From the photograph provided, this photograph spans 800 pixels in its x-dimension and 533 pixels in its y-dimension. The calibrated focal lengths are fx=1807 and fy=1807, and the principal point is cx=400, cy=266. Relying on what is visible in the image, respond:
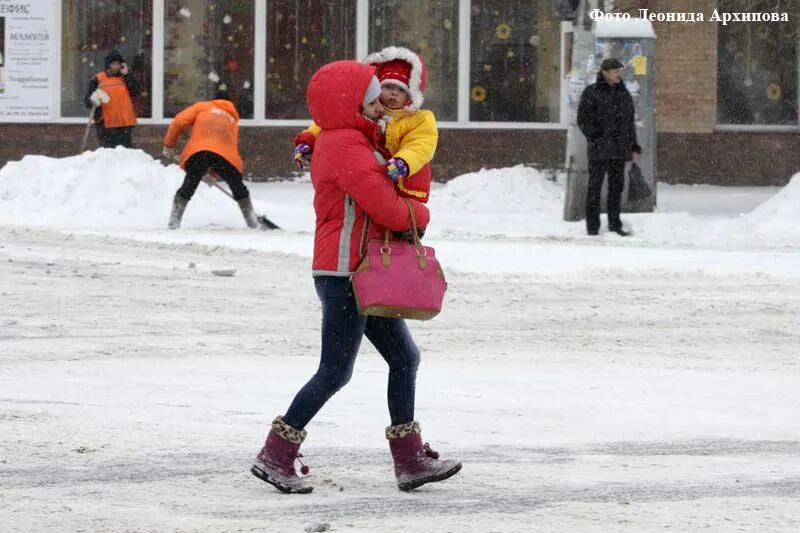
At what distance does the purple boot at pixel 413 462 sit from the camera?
636 cm

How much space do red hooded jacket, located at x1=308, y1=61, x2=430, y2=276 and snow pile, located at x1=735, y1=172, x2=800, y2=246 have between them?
34.3 ft

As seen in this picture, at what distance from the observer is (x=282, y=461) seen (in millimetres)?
6316

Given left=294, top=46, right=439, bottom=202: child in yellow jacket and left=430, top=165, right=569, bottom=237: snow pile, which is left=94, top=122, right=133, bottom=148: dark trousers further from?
left=294, top=46, right=439, bottom=202: child in yellow jacket

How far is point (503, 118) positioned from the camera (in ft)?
78.4

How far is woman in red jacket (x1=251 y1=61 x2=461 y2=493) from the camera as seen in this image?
6.16 m

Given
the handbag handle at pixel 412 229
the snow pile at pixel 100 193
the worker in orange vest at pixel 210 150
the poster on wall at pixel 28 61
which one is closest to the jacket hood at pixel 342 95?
the handbag handle at pixel 412 229

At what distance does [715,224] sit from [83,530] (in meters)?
12.4

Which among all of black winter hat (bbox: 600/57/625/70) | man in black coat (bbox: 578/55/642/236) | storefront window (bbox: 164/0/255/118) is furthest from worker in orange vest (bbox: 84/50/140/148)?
black winter hat (bbox: 600/57/625/70)

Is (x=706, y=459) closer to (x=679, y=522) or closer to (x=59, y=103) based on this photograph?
(x=679, y=522)

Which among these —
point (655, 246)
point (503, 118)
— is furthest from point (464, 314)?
point (503, 118)

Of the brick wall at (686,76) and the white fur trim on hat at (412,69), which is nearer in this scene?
the white fur trim on hat at (412,69)

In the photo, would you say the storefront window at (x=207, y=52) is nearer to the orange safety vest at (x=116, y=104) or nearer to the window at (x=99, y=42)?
the window at (x=99, y=42)

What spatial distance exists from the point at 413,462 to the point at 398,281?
0.68 meters

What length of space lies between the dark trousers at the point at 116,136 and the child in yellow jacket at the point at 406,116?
15737 millimetres
